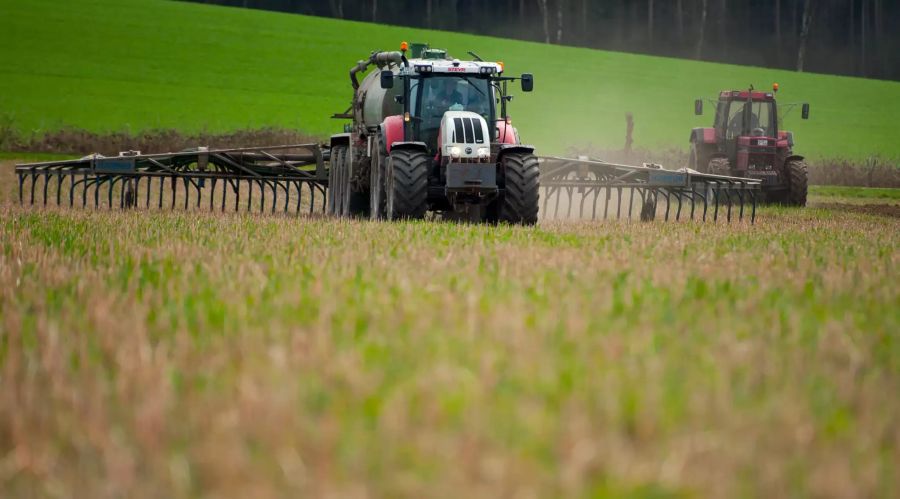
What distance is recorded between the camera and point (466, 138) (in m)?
14.8

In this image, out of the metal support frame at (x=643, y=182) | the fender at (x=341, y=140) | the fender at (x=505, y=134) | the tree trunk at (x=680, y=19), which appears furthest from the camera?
the tree trunk at (x=680, y=19)

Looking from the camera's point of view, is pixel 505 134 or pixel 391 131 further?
pixel 505 134

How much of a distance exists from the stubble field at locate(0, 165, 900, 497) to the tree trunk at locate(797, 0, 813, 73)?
59178 mm

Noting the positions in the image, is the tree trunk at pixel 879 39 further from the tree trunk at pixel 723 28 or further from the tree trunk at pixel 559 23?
the tree trunk at pixel 559 23

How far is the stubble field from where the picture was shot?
3.27 meters

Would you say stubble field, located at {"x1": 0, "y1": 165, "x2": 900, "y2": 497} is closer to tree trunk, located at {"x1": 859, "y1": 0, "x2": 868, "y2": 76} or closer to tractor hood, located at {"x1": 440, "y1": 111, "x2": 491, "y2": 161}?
tractor hood, located at {"x1": 440, "y1": 111, "x2": 491, "y2": 161}

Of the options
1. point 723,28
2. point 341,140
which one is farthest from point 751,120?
point 723,28

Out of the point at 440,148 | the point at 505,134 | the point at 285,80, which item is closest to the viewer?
the point at 440,148

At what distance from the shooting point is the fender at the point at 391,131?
51.5 ft

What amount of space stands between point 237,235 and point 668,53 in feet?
192

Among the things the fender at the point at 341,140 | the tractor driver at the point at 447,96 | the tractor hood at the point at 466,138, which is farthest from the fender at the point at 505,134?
the fender at the point at 341,140

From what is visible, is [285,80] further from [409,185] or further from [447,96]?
[409,185]

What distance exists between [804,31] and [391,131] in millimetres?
54061

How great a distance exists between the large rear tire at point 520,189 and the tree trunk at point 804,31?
53.3 m
